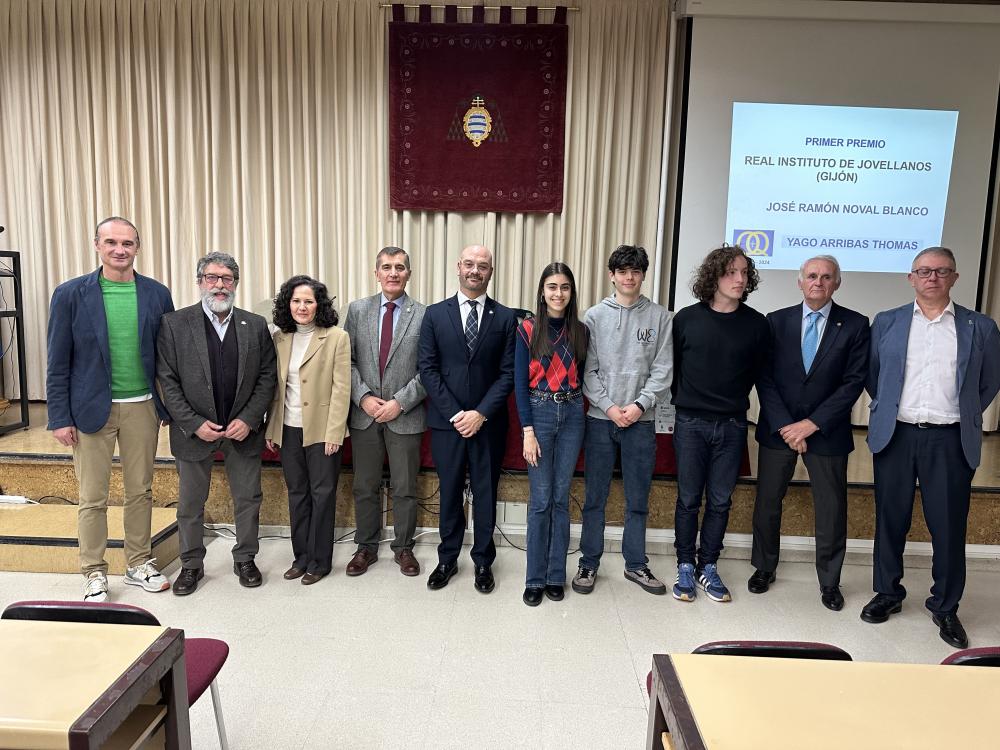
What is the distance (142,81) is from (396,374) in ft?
13.5

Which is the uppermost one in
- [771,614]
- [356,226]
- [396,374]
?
[356,226]

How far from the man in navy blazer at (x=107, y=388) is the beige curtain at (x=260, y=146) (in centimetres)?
262

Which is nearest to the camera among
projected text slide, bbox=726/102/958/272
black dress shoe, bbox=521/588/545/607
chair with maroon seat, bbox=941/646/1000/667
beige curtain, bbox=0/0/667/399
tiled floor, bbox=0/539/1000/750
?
chair with maroon seat, bbox=941/646/1000/667

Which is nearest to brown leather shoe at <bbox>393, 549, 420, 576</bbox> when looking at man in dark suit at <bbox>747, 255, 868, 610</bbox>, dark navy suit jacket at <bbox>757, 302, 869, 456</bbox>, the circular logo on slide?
man in dark suit at <bbox>747, 255, 868, 610</bbox>

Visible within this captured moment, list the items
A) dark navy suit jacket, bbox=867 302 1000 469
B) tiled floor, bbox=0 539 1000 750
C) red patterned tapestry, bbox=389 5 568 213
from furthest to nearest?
1. red patterned tapestry, bbox=389 5 568 213
2. dark navy suit jacket, bbox=867 302 1000 469
3. tiled floor, bbox=0 539 1000 750

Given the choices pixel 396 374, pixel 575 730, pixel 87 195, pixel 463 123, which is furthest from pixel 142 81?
pixel 575 730

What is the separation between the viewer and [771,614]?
123 inches

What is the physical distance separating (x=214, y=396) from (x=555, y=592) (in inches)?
75.9

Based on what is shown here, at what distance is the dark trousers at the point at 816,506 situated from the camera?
10.4 feet

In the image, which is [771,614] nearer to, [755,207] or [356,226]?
[755,207]

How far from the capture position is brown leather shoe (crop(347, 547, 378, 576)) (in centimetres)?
337

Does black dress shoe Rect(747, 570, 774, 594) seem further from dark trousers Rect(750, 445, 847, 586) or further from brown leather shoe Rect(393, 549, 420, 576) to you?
brown leather shoe Rect(393, 549, 420, 576)

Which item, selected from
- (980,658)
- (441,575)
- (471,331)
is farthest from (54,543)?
(980,658)

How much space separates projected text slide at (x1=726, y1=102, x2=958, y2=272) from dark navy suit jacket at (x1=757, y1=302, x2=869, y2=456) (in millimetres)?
2070
